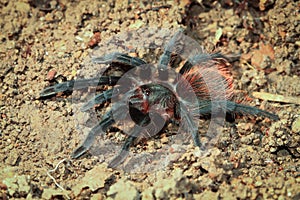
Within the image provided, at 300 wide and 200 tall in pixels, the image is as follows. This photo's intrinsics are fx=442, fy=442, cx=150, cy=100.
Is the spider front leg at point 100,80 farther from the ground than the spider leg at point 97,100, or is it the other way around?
the spider front leg at point 100,80

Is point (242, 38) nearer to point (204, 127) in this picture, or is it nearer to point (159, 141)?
point (204, 127)

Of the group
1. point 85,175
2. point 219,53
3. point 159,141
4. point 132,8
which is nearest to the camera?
point 85,175

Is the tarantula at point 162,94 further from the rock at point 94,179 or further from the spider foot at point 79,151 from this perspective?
the rock at point 94,179

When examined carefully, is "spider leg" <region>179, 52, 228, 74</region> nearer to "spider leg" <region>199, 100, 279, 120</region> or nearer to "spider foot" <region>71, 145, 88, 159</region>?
"spider leg" <region>199, 100, 279, 120</region>

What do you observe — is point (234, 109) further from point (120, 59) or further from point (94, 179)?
point (94, 179)

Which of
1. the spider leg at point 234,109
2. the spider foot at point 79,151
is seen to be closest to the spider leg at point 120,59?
the spider leg at point 234,109

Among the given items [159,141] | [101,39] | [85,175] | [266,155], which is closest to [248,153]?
[266,155]

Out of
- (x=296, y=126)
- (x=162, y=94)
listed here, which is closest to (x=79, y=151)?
(x=162, y=94)
